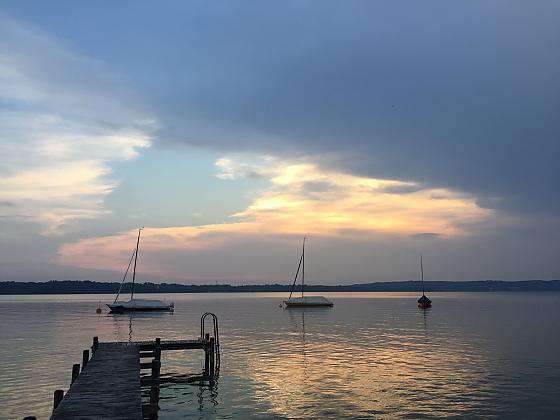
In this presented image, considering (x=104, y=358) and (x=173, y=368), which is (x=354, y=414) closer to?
(x=104, y=358)

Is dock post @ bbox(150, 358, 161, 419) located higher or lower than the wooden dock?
lower

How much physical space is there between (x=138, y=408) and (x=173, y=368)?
22447mm

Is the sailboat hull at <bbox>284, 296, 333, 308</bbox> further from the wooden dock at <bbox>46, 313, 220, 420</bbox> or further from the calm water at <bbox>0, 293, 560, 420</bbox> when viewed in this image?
the wooden dock at <bbox>46, 313, 220, 420</bbox>

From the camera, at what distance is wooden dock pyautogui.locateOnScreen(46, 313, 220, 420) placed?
17.5 metres

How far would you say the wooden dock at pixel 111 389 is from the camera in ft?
57.5

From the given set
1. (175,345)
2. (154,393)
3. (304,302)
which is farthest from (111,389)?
(304,302)

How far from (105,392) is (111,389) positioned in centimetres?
57

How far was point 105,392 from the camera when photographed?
20.9 meters

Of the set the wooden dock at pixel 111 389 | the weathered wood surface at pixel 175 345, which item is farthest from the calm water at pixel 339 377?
the wooden dock at pixel 111 389

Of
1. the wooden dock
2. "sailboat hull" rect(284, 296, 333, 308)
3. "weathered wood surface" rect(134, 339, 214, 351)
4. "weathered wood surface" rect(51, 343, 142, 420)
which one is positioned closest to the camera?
"weathered wood surface" rect(51, 343, 142, 420)

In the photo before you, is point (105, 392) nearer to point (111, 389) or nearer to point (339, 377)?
point (111, 389)

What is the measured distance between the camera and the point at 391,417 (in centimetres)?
2523

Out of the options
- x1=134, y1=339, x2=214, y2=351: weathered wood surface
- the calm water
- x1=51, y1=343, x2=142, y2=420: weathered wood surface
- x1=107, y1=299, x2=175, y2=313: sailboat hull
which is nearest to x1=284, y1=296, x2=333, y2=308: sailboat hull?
x1=107, y1=299, x2=175, y2=313: sailboat hull

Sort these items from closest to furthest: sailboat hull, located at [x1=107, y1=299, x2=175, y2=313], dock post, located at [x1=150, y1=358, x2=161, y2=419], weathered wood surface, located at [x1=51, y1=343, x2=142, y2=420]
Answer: weathered wood surface, located at [x1=51, y1=343, x2=142, y2=420], dock post, located at [x1=150, y1=358, x2=161, y2=419], sailboat hull, located at [x1=107, y1=299, x2=175, y2=313]
